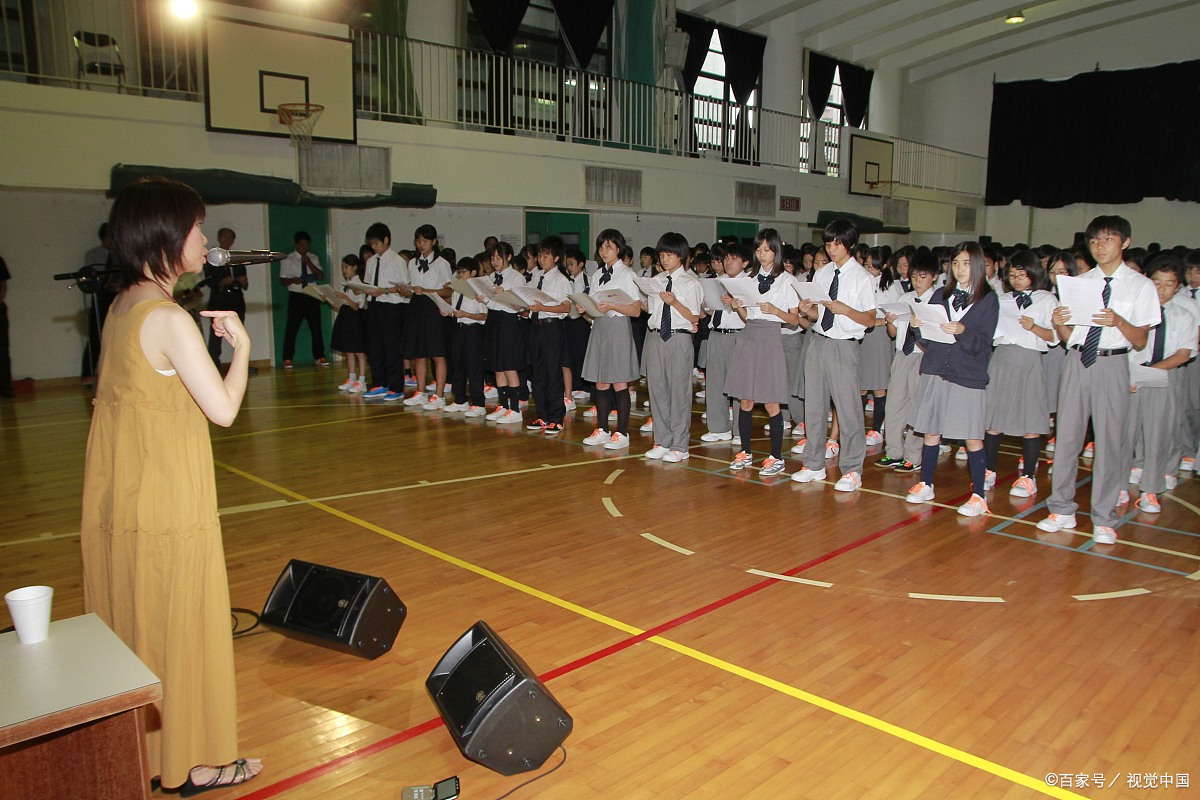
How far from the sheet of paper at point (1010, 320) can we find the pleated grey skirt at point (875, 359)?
3.95 ft

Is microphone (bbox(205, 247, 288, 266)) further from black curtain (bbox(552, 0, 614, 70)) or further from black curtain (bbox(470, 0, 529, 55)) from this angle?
black curtain (bbox(552, 0, 614, 70))

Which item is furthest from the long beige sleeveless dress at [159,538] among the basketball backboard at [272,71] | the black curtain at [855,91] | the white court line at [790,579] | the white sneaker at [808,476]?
the black curtain at [855,91]

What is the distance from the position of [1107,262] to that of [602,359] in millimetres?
3279

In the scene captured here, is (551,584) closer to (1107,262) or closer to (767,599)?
(767,599)

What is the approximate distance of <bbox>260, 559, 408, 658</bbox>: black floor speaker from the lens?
2848 millimetres

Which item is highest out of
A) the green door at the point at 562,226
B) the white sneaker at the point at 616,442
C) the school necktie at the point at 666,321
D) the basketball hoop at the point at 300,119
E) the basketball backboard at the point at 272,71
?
the basketball backboard at the point at 272,71

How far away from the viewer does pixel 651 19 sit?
14062 mm

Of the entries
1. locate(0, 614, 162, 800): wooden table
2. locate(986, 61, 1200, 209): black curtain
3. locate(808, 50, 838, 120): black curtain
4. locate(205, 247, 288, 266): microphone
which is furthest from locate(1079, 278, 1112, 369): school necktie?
locate(986, 61, 1200, 209): black curtain

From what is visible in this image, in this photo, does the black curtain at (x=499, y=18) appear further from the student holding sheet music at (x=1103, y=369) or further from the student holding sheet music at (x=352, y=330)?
the student holding sheet music at (x=1103, y=369)

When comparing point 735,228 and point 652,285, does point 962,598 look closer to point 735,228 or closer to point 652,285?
point 652,285

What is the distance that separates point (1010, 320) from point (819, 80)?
13482 millimetres

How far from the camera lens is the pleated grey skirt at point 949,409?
4.53 metres

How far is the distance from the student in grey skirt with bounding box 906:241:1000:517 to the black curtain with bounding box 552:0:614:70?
33.3 ft

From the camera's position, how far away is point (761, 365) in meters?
5.50
